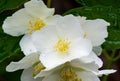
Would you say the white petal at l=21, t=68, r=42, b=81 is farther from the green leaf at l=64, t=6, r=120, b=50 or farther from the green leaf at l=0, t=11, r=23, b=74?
the green leaf at l=64, t=6, r=120, b=50

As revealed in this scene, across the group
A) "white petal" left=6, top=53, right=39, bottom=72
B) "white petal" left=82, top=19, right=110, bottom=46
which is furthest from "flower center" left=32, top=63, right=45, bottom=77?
"white petal" left=82, top=19, right=110, bottom=46

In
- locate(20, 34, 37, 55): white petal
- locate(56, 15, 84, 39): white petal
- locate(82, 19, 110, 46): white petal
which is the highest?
locate(56, 15, 84, 39): white petal

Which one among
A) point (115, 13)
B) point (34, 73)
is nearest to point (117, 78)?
point (115, 13)

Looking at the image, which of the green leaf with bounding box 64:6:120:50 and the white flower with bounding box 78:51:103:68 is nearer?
the white flower with bounding box 78:51:103:68

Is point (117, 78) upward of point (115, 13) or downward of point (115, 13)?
downward

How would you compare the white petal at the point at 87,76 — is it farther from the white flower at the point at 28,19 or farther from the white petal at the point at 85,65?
the white flower at the point at 28,19

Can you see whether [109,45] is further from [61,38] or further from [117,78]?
[117,78]
